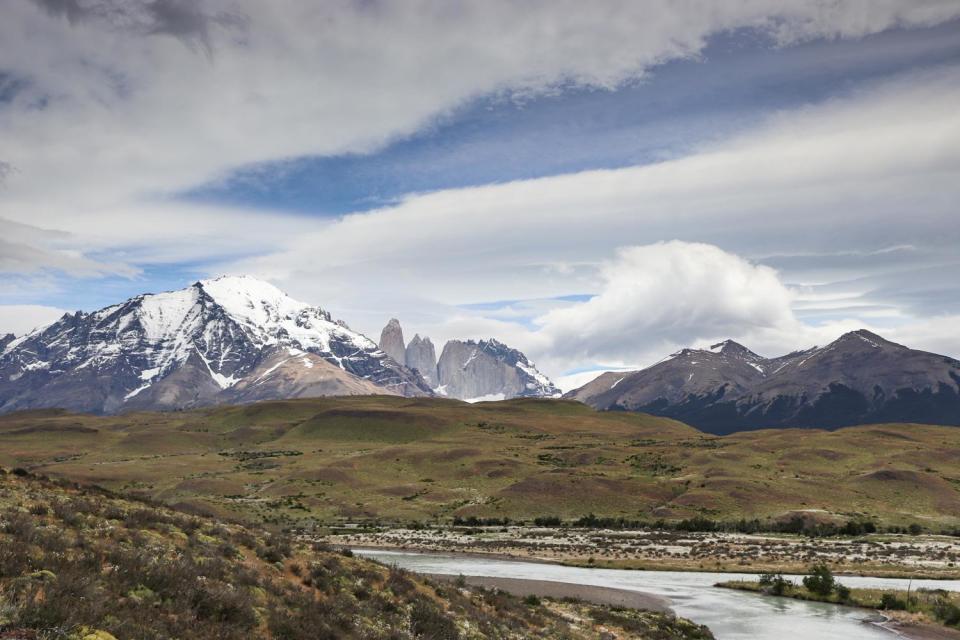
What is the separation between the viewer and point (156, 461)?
172250mm

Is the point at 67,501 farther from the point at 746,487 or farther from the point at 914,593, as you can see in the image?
the point at 746,487

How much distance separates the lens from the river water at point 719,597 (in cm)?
3941

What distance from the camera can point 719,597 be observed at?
168 ft

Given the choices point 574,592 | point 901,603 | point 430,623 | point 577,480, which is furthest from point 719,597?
point 577,480

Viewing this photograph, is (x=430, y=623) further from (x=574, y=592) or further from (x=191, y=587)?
(x=574, y=592)

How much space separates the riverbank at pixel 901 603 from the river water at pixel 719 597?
1.19 m

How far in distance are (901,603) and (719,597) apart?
11.6 meters

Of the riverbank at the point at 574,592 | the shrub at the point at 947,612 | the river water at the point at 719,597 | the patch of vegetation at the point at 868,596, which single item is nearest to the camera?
the river water at the point at 719,597

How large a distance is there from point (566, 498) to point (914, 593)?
68957mm

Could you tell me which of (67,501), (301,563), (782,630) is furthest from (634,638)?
(67,501)

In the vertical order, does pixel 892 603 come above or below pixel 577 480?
below

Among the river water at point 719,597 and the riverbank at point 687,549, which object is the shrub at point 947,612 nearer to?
the river water at point 719,597

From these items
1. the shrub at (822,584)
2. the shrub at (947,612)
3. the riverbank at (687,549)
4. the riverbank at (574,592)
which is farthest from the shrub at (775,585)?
the shrub at (947,612)

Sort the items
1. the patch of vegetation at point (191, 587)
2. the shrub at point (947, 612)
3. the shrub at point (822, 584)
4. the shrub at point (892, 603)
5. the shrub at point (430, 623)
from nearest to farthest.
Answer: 1. the patch of vegetation at point (191, 587)
2. the shrub at point (430, 623)
3. the shrub at point (947, 612)
4. the shrub at point (892, 603)
5. the shrub at point (822, 584)
